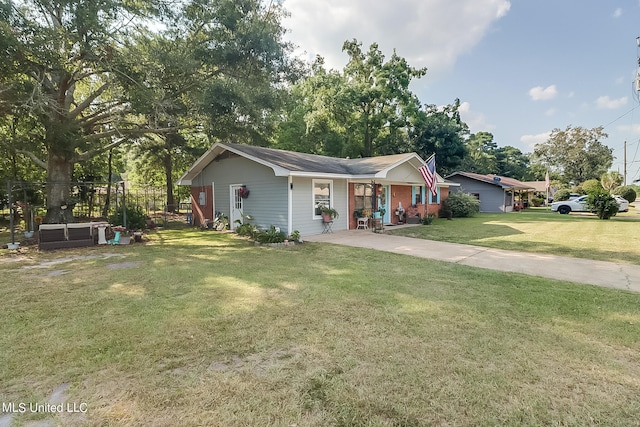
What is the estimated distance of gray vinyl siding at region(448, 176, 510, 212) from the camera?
26531 mm

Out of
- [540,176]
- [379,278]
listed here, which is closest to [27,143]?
[379,278]

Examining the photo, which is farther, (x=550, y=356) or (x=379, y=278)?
(x=379, y=278)

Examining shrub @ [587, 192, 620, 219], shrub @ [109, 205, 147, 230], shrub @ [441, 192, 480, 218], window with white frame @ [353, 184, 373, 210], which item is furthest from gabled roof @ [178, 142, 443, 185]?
shrub @ [587, 192, 620, 219]

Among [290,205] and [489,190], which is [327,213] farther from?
[489,190]

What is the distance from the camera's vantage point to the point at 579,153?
44.6 meters

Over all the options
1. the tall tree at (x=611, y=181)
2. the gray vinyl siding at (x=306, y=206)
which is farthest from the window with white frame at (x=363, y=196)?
the tall tree at (x=611, y=181)

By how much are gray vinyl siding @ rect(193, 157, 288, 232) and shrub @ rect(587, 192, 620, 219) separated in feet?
62.2

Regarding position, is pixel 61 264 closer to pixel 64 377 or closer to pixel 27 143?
pixel 64 377

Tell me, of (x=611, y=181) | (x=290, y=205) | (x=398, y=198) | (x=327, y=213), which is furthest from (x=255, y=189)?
(x=611, y=181)

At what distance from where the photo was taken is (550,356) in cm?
309

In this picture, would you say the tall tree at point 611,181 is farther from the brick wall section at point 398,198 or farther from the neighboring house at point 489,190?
the brick wall section at point 398,198

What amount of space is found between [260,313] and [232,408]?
1.91 m

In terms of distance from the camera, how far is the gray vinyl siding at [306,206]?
451 inches
